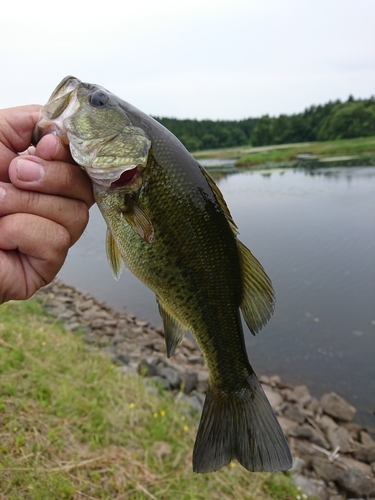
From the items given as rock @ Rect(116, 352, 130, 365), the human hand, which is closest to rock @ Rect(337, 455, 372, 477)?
rock @ Rect(116, 352, 130, 365)

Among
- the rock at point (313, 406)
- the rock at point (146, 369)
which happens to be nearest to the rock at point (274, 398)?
the rock at point (313, 406)

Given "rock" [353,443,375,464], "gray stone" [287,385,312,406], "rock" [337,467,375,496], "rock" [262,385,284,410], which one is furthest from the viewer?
"gray stone" [287,385,312,406]

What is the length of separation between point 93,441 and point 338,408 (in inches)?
191

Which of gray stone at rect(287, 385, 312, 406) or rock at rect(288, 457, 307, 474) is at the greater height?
rock at rect(288, 457, 307, 474)

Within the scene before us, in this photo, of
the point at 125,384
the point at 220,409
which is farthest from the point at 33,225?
the point at 125,384

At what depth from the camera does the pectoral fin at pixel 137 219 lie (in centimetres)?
198

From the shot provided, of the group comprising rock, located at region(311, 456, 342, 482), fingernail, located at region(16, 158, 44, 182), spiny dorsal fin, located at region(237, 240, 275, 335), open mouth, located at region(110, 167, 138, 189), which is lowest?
rock, located at region(311, 456, 342, 482)

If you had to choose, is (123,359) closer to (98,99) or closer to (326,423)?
(326,423)

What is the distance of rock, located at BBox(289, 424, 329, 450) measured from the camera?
6074 millimetres

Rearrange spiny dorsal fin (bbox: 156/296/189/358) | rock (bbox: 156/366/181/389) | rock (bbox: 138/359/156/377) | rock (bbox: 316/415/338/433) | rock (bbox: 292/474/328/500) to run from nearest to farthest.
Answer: spiny dorsal fin (bbox: 156/296/189/358) < rock (bbox: 292/474/328/500) < rock (bbox: 316/415/338/433) < rock (bbox: 156/366/181/389) < rock (bbox: 138/359/156/377)

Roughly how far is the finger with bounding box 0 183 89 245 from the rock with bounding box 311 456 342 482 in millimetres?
4965

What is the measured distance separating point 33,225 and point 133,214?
0.53 m

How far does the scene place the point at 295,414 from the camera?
683cm

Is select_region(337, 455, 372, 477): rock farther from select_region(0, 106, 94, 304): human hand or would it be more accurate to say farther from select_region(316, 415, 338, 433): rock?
select_region(0, 106, 94, 304): human hand
